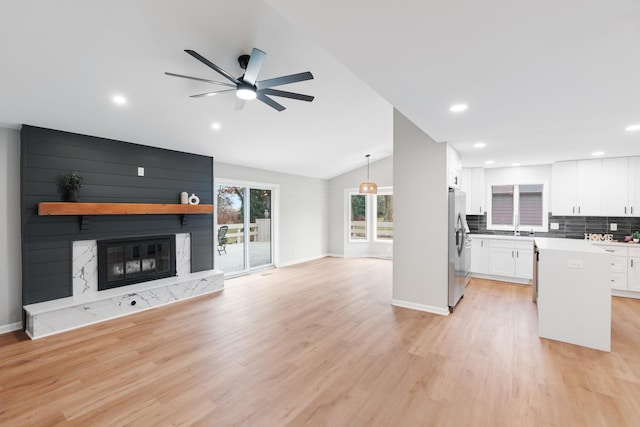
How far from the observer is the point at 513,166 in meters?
6.13

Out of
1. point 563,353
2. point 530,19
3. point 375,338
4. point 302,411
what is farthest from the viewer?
point 375,338

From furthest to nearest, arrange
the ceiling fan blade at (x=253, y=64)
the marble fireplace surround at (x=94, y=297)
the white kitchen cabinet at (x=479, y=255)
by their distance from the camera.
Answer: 1. the white kitchen cabinet at (x=479, y=255)
2. the marble fireplace surround at (x=94, y=297)
3. the ceiling fan blade at (x=253, y=64)

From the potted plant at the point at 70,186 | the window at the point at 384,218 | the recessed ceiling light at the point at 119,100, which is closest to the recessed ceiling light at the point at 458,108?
the recessed ceiling light at the point at 119,100

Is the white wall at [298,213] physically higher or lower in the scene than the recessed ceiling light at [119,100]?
lower

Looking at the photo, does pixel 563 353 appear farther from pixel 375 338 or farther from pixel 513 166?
pixel 513 166

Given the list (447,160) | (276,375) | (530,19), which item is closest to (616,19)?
(530,19)

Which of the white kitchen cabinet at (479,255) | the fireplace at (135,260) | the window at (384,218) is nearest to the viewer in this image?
the fireplace at (135,260)

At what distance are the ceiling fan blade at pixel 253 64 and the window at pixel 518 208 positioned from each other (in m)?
5.87

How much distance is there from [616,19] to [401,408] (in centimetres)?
266

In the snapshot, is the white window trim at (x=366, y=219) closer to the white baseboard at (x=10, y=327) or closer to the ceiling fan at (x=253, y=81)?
the ceiling fan at (x=253, y=81)

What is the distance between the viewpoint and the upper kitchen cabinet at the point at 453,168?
412 cm

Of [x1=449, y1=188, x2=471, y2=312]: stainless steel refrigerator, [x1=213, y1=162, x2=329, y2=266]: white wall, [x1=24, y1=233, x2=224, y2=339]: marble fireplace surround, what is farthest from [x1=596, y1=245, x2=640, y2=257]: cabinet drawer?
[x1=24, y1=233, x2=224, y2=339]: marble fireplace surround

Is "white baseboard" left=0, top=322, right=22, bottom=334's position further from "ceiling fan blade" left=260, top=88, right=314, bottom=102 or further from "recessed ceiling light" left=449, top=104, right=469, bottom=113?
"recessed ceiling light" left=449, top=104, right=469, bottom=113

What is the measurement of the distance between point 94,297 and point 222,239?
2553 millimetres
